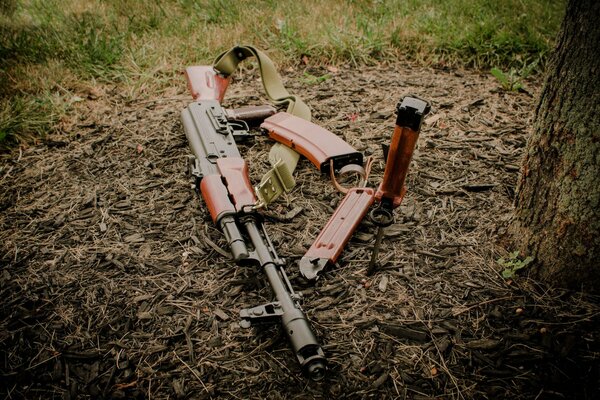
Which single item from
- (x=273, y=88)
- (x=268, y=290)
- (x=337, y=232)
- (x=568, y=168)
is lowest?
(x=268, y=290)

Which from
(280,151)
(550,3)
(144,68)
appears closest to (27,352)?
(280,151)

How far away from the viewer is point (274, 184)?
2721 millimetres

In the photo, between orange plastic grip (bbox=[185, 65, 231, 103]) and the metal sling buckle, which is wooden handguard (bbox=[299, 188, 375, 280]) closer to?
the metal sling buckle

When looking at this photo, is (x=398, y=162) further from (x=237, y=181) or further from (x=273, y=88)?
(x=273, y=88)

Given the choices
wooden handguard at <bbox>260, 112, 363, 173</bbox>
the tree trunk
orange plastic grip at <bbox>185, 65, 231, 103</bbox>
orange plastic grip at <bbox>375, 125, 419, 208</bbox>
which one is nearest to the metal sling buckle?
wooden handguard at <bbox>260, 112, 363, 173</bbox>

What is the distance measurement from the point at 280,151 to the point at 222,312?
1.43 metres

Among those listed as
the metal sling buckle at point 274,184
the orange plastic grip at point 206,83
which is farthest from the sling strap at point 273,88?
the metal sling buckle at point 274,184

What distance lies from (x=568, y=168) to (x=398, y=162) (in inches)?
31.2

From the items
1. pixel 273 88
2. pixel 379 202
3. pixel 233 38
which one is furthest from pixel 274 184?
pixel 233 38

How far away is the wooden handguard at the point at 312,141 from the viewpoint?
118 inches

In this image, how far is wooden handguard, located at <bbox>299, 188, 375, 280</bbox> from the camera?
7.64 feet

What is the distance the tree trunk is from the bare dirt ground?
19 cm

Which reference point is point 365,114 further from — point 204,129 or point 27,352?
point 27,352

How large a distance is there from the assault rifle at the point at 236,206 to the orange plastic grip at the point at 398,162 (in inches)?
27.5
